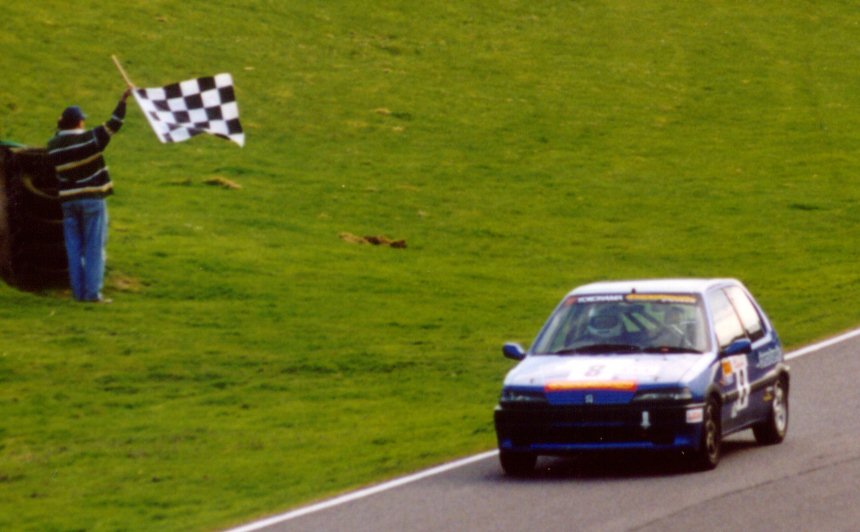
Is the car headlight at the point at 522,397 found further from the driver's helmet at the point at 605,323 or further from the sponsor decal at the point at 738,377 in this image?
the sponsor decal at the point at 738,377

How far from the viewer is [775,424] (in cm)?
1464

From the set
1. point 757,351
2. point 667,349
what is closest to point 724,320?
point 757,351

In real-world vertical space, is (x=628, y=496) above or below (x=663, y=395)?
below

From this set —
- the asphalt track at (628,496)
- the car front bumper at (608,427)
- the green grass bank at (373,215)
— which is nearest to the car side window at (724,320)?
the asphalt track at (628,496)

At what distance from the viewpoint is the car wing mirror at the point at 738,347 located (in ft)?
45.5

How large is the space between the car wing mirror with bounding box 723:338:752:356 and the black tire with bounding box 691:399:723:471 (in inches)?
23.5

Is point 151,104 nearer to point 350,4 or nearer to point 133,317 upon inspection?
point 133,317

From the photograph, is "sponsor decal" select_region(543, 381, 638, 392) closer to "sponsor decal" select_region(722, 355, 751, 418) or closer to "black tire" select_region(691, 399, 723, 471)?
"black tire" select_region(691, 399, 723, 471)

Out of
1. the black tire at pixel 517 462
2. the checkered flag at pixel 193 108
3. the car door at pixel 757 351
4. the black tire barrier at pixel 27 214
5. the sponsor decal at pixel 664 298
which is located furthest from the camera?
the black tire barrier at pixel 27 214

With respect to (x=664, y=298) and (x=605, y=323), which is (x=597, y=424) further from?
(x=664, y=298)

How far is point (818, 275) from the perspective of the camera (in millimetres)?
28234

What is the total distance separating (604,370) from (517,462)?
3.16ft

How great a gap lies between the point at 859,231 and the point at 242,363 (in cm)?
1699

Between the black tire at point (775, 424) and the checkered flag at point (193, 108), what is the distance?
717 centimetres
